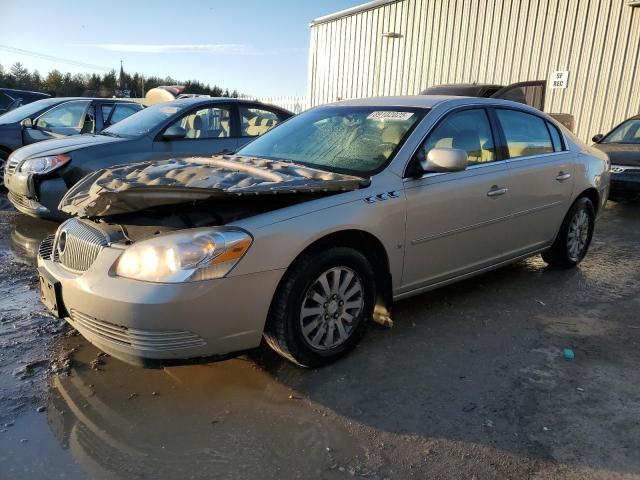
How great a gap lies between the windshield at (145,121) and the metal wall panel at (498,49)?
9745 millimetres

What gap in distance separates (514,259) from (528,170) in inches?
28.9

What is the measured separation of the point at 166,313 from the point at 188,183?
2.59 feet

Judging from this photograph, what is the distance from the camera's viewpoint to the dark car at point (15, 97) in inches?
551

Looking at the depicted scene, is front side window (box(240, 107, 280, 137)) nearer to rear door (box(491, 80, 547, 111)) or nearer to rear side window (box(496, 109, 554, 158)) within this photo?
rear side window (box(496, 109, 554, 158))

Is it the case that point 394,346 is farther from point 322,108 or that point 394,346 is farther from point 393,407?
point 322,108

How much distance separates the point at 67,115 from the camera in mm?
8375

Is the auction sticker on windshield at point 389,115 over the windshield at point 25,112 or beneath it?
over

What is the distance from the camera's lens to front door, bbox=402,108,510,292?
3.45 meters

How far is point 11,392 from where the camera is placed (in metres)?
2.75

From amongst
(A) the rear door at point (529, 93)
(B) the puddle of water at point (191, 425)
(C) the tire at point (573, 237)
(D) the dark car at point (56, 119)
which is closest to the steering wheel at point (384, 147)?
(B) the puddle of water at point (191, 425)

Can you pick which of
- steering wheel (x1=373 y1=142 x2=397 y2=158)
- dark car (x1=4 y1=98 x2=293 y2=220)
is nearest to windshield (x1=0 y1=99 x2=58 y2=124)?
dark car (x1=4 y1=98 x2=293 y2=220)

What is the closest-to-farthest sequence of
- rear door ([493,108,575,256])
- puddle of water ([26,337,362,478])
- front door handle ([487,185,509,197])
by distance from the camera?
1. puddle of water ([26,337,362,478])
2. front door handle ([487,185,509,197])
3. rear door ([493,108,575,256])

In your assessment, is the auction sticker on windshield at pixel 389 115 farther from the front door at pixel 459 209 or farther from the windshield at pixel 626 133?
the windshield at pixel 626 133

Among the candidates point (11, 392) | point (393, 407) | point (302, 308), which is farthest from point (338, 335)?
point (11, 392)
